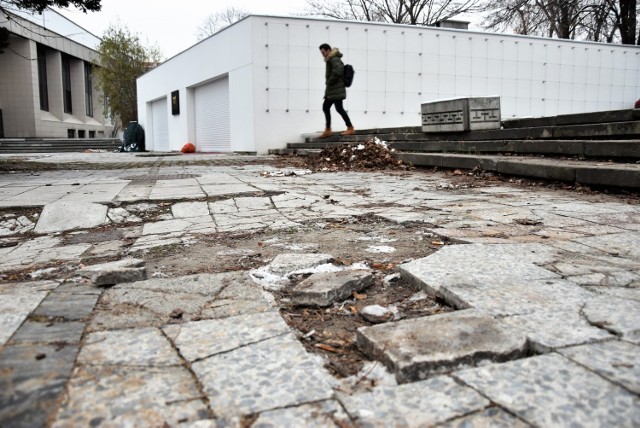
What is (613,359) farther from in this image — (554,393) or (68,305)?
(68,305)

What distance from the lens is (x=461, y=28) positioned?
54.4 ft

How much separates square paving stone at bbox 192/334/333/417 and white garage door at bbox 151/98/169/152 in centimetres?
2231

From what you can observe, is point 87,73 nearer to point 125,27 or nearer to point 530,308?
point 125,27

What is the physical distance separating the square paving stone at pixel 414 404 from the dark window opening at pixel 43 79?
3594 centimetres

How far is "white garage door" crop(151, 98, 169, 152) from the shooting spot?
2270 cm

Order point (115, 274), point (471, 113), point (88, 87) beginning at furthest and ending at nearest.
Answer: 1. point (88, 87)
2. point (471, 113)
3. point (115, 274)

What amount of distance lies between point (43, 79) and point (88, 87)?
542 centimetres

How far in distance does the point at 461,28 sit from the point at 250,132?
27.6 ft

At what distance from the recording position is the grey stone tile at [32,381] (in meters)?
1.07

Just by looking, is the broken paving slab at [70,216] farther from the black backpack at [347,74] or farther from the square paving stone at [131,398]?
the black backpack at [347,74]

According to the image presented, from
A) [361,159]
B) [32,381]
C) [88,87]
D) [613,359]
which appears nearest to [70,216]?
[32,381]

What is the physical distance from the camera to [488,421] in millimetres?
1043

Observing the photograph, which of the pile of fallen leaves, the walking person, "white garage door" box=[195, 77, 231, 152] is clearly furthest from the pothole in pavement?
"white garage door" box=[195, 77, 231, 152]

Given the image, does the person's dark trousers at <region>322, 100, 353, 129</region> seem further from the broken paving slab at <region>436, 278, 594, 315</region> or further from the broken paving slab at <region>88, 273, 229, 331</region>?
the broken paving slab at <region>436, 278, 594, 315</region>
